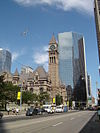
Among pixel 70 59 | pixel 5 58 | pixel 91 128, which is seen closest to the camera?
pixel 91 128

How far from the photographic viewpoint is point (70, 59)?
507 ft

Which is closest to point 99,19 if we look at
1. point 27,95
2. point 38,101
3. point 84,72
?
point 27,95

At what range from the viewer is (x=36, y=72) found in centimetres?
10812

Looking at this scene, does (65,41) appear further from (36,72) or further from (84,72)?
(36,72)

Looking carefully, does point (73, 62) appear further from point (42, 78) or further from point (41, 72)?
point (42, 78)

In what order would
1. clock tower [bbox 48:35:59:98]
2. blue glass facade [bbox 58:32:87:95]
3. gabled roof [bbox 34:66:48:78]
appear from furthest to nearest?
blue glass facade [bbox 58:32:87:95]
clock tower [bbox 48:35:59:98]
gabled roof [bbox 34:66:48:78]

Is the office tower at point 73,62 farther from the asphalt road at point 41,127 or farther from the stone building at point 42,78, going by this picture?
the asphalt road at point 41,127

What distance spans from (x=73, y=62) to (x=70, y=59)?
490 cm

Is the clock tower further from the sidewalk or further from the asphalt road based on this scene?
the sidewalk

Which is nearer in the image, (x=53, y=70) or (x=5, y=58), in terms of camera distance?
(x=5, y=58)

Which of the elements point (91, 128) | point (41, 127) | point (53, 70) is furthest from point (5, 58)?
point (91, 128)

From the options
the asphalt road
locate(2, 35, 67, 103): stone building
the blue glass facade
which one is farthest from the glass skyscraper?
the blue glass facade

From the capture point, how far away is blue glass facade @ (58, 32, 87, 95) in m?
156

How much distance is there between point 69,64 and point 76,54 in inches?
522
